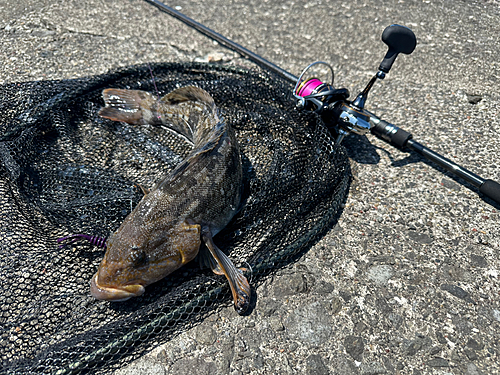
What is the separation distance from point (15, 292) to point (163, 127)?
2127 mm

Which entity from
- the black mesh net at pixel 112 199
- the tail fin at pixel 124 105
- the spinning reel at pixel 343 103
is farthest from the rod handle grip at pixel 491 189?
the tail fin at pixel 124 105

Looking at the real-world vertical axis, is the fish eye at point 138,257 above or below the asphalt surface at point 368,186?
below

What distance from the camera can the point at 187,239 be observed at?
9.43 ft

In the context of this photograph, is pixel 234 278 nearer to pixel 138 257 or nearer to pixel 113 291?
pixel 138 257

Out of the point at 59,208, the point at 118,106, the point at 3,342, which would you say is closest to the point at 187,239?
the point at 59,208

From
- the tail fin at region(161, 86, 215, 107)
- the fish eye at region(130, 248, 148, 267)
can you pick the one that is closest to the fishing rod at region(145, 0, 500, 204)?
the tail fin at region(161, 86, 215, 107)

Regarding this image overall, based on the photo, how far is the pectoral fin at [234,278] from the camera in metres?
2.75

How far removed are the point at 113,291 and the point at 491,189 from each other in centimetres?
323

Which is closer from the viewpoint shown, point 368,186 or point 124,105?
point 368,186

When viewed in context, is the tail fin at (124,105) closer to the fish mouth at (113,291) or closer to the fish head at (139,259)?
the fish head at (139,259)

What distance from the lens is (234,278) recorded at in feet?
9.14

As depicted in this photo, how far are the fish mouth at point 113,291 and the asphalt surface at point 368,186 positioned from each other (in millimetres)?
431

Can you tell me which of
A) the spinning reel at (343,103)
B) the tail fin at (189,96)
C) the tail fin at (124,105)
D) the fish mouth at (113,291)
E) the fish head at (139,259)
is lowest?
the fish mouth at (113,291)

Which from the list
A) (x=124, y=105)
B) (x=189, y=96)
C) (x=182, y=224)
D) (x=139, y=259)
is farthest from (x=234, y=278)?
(x=124, y=105)
